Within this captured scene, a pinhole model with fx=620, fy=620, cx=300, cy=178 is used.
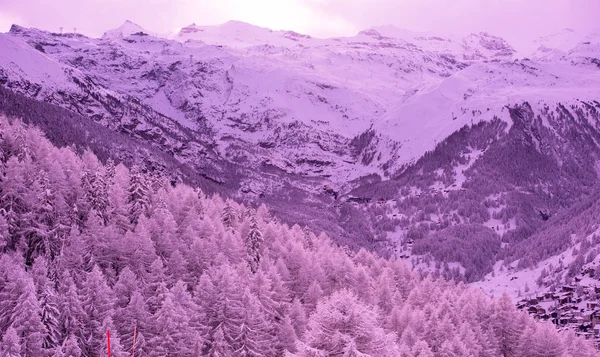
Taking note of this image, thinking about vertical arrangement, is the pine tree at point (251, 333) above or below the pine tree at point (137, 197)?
below

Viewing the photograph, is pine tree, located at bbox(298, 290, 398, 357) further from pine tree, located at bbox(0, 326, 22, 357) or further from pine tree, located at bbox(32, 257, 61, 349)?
pine tree, located at bbox(32, 257, 61, 349)

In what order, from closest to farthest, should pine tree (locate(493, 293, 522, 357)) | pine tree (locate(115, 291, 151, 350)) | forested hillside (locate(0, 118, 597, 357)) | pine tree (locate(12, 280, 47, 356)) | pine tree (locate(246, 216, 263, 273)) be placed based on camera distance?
pine tree (locate(12, 280, 47, 356))
forested hillside (locate(0, 118, 597, 357))
pine tree (locate(115, 291, 151, 350))
pine tree (locate(493, 293, 522, 357))
pine tree (locate(246, 216, 263, 273))

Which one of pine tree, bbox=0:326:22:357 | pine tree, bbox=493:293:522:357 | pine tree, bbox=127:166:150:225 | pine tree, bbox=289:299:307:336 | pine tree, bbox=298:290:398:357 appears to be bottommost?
pine tree, bbox=493:293:522:357

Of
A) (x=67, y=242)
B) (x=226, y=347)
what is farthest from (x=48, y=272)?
(x=226, y=347)

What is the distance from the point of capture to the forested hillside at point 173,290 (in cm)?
5516

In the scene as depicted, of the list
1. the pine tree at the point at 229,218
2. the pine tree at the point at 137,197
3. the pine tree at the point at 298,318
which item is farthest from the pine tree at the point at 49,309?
the pine tree at the point at 229,218

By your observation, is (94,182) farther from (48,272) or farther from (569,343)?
(569,343)

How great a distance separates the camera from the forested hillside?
5516cm

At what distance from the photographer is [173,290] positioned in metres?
65.4

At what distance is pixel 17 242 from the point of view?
74.0 metres

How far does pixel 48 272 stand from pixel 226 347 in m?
21.6

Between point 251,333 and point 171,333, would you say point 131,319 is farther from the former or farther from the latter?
point 251,333

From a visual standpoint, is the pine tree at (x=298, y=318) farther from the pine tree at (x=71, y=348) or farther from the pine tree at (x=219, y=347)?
the pine tree at (x=71, y=348)

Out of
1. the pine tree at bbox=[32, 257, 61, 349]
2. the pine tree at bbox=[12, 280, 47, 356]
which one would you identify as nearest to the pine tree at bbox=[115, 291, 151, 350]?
the pine tree at bbox=[32, 257, 61, 349]
